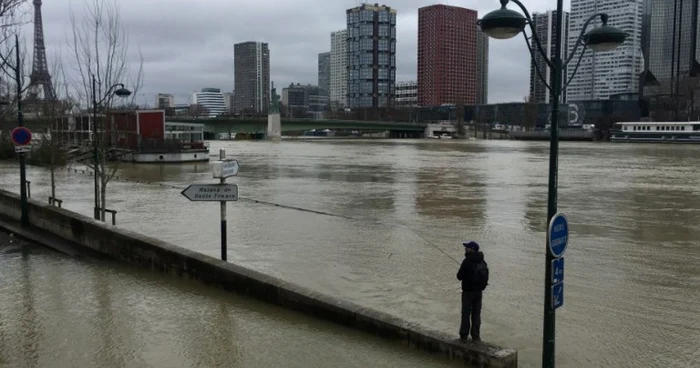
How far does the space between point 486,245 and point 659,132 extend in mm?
106489

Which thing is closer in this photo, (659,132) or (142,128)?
(142,128)

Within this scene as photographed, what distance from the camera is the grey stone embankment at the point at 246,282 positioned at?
25.3 ft

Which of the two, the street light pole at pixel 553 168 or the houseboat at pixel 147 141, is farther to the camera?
the houseboat at pixel 147 141

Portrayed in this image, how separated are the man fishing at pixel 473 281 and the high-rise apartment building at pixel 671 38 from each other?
183318 mm

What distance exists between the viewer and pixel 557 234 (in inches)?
237

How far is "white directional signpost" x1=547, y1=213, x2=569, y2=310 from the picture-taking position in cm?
593

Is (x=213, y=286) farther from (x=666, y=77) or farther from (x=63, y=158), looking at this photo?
(x=666, y=77)

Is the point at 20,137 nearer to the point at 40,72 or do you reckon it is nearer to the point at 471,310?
the point at 40,72

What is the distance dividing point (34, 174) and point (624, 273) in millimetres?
35233

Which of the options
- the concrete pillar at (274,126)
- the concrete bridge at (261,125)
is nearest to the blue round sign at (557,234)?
the concrete bridge at (261,125)

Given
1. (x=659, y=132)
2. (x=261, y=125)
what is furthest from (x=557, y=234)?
(x=261, y=125)

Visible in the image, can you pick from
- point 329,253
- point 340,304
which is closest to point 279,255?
point 329,253

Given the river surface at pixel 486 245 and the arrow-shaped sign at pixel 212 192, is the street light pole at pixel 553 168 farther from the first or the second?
the arrow-shaped sign at pixel 212 192

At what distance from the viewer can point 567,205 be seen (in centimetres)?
2586
